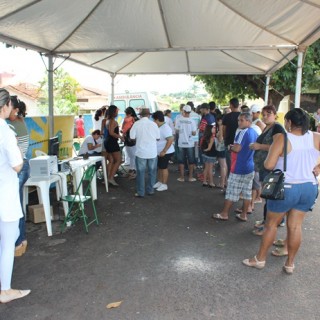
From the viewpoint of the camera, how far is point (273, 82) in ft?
43.9

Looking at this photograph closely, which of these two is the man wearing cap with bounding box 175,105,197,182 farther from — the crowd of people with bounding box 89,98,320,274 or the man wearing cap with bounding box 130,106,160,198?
the man wearing cap with bounding box 130,106,160,198

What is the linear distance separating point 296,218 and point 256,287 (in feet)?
2.66

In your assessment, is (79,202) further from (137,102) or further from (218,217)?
(137,102)

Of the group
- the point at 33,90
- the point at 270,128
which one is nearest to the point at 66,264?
the point at 270,128

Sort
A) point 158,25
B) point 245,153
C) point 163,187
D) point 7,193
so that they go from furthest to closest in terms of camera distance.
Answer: point 163,187 < point 158,25 < point 245,153 < point 7,193

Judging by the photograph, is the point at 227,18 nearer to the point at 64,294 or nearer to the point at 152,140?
the point at 152,140

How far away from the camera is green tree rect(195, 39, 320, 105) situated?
1251 centimetres

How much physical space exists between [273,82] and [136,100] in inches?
219

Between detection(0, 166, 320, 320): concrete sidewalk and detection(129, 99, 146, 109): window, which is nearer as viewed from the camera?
detection(0, 166, 320, 320): concrete sidewalk

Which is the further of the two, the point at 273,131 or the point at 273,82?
the point at 273,82

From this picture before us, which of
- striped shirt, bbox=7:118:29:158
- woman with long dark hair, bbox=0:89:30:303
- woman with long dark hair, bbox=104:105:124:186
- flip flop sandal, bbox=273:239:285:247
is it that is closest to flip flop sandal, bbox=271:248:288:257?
flip flop sandal, bbox=273:239:285:247

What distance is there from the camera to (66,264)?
3859mm

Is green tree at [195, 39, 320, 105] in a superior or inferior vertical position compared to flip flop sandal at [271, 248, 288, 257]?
superior

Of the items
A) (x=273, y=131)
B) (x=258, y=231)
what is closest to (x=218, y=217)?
(x=258, y=231)
